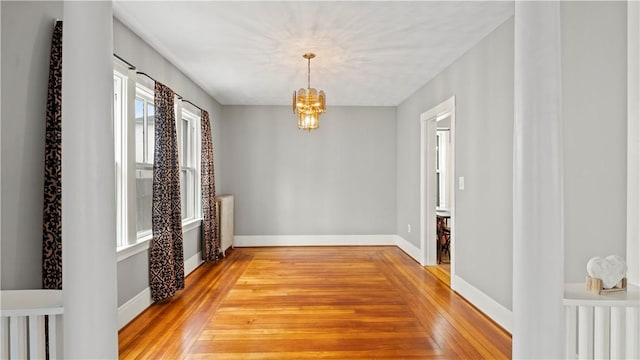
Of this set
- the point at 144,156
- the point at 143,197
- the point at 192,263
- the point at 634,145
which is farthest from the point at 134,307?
the point at 634,145

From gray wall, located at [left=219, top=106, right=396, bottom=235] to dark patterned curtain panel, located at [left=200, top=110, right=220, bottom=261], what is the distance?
1318mm

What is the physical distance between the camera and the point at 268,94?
627cm

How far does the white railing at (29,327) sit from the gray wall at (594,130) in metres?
3.04

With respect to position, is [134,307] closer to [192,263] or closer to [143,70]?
[192,263]

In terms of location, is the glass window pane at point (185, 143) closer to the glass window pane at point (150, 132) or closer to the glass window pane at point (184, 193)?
the glass window pane at point (184, 193)

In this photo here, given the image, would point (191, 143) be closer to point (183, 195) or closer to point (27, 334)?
point (183, 195)

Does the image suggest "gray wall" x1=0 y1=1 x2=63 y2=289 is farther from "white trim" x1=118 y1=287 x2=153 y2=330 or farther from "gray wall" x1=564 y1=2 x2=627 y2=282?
"gray wall" x1=564 y1=2 x2=627 y2=282

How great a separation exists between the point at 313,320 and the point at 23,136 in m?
2.52

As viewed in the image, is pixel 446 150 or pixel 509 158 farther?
pixel 446 150

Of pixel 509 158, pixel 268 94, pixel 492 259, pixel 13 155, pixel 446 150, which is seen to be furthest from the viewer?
pixel 446 150

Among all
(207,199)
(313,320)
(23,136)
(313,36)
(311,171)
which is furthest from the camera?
(311,171)

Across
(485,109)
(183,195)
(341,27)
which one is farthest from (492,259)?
(183,195)

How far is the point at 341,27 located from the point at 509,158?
1.83 metres

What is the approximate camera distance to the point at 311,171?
7.33 meters
